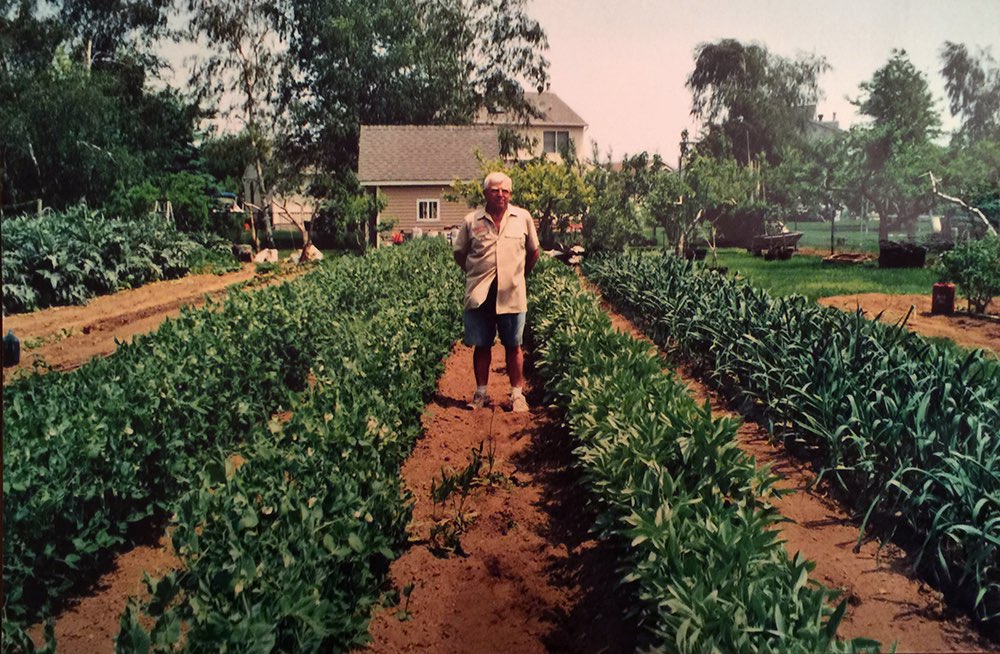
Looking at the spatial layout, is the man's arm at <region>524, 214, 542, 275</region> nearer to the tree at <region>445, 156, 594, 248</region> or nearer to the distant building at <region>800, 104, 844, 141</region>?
the distant building at <region>800, 104, 844, 141</region>

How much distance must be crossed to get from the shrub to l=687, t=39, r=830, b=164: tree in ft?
19.6

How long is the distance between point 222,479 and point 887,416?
10.4 ft

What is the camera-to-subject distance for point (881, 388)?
4000 mm

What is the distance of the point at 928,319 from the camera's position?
9.14 metres

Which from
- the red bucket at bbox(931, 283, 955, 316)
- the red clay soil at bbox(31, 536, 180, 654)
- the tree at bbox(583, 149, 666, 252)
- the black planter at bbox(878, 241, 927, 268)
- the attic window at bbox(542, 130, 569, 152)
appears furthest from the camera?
the attic window at bbox(542, 130, 569, 152)

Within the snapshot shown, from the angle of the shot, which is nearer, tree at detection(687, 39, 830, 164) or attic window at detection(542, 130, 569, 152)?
tree at detection(687, 39, 830, 164)

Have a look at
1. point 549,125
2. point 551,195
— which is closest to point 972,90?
point 551,195

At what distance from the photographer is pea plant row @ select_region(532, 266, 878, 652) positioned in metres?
2.08

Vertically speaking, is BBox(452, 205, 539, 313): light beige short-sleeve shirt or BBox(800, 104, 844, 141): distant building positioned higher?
BBox(800, 104, 844, 141): distant building

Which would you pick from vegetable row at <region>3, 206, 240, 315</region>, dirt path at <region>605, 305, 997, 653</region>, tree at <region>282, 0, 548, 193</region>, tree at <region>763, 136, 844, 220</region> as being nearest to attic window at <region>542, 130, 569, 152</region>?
tree at <region>282, 0, 548, 193</region>

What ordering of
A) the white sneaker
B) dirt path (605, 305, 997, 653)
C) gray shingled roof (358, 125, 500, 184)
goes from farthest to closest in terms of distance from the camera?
1. gray shingled roof (358, 125, 500, 184)
2. the white sneaker
3. dirt path (605, 305, 997, 653)

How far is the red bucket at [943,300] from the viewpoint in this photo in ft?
30.4

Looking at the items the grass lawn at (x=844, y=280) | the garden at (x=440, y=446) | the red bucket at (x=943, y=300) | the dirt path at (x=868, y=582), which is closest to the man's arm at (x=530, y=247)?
the garden at (x=440, y=446)

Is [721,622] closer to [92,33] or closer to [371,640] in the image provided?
[371,640]
